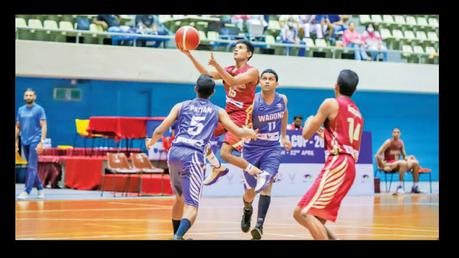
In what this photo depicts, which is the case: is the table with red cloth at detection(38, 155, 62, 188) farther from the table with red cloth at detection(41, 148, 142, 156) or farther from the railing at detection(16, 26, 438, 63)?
the railing at detection(16, 26, 438, 63)

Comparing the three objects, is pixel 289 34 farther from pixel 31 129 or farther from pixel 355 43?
pixel 31 129

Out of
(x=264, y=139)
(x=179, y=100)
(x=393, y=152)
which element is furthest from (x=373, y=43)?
(x=264, y=139)

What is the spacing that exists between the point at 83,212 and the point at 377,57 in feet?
Result: 58.0

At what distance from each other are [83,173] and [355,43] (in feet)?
40.1

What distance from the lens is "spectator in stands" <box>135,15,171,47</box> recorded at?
2658 centimetres

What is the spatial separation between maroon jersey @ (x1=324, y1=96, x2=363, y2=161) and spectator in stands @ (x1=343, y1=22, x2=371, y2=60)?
21935 mm

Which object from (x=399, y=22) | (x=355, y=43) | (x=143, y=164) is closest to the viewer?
(x=143, y=164)

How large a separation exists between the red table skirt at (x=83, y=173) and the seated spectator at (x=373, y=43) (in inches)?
493

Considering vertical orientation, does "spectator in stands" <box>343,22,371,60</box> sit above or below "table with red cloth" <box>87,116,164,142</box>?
above

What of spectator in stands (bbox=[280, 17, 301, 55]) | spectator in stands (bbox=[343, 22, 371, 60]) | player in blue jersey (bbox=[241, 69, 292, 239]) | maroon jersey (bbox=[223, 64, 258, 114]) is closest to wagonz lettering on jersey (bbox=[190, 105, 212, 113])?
player in blue jersey (bbox=[241, 69, 292, 239])

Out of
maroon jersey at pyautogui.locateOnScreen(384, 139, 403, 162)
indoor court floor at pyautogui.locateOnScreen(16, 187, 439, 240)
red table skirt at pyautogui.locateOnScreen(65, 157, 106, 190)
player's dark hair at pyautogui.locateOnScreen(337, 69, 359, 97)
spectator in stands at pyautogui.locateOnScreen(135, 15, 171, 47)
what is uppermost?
spectator in stands at pyautogui.locateOnScreen(135, 15, 171, 47)

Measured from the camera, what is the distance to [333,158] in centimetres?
792

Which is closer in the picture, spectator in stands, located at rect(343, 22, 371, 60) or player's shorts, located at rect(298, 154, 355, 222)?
player's shorts, located at rect(298, 154, 355, 222)
